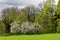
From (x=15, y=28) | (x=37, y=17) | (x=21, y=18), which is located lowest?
(x=15, y=28)

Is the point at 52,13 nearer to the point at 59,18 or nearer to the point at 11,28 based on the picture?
the point at 59,18

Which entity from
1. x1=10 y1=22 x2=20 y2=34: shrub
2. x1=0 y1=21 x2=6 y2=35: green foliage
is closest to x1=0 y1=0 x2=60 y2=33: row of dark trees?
x1=0 y1=21 x2=6 y2=35: green foliage

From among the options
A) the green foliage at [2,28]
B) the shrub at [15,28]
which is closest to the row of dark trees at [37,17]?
the green foliage at [2,28]

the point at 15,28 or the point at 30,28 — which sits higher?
the point at 30,28

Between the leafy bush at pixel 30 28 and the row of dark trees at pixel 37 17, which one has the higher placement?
the row of dark trees at pixel 37 17

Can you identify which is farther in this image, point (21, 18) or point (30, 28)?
point (21, 18)

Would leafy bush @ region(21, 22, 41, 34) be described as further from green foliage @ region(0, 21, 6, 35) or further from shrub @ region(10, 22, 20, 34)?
green foliage @ region(0, 21, 6, 35)

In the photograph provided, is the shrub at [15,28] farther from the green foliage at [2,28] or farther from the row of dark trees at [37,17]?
the green foliage at [2,28]

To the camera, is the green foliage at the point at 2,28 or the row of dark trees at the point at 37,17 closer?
the green foliage at the point at 2,28

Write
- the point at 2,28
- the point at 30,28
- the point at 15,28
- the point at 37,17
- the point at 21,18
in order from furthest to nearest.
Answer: the point at 15,28 → the point at 21,18 → the point at 30,28 → the point at 37,17 → the point at 2,28

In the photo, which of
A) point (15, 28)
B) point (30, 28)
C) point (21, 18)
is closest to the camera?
point (30, 28)

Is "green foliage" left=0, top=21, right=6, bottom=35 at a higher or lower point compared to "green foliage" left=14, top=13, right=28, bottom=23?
lower

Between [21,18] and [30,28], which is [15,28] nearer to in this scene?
[21,18]

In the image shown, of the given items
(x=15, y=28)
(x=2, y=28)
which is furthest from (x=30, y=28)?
(x=2, y=28)
